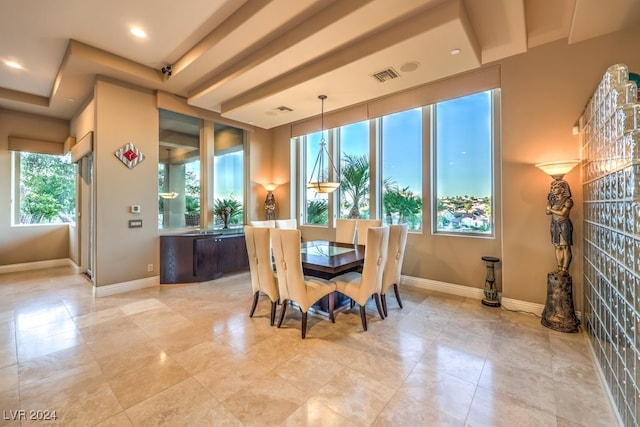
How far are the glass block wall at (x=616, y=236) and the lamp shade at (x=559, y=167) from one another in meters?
0.21

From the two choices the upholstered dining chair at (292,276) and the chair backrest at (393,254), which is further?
the chair backrest at (393,254)

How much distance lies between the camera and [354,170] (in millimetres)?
5070

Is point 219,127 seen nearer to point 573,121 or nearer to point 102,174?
point 102,174

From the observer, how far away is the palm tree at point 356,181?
5.00m

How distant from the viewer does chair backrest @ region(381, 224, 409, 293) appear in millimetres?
3199

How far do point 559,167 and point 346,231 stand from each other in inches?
111

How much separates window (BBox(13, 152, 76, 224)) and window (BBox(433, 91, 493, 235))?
731 cm

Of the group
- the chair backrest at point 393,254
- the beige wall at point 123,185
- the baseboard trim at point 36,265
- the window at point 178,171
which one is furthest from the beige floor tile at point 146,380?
the baseboard trim at point 36,265

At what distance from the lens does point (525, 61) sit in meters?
3.32

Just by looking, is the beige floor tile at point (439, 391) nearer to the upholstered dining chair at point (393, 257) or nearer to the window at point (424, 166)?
the upholstered dining chair at point (393, 257)

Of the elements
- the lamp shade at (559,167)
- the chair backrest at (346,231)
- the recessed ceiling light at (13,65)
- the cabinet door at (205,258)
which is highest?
the recessed ceiling light at (13,65)

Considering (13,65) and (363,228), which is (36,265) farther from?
(363,228)

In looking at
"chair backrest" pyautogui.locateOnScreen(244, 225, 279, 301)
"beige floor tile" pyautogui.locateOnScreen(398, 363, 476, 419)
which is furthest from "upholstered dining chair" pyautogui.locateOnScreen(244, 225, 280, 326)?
"beige floor tile" pyautogui.locateOnScreen(398, 363, 476, 419)

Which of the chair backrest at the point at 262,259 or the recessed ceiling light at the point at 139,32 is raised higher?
the recessed ceiling light at the point at 139,32
